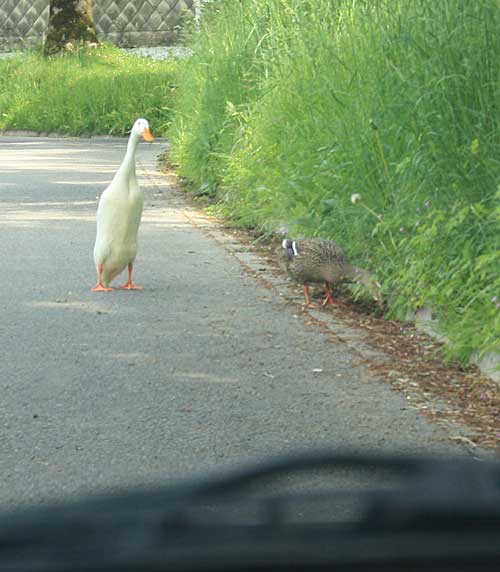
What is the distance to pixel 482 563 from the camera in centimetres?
85

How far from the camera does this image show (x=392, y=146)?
7715 mm

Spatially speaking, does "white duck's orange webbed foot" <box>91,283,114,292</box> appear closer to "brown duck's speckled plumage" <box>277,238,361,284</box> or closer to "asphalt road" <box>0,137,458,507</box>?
"asphalt road" <box>0,137,458,507</box>

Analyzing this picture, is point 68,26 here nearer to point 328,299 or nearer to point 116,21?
point 116,21

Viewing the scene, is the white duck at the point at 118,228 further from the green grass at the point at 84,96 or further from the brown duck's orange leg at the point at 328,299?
the green grass at the point at 84,96

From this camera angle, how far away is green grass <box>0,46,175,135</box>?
29.1 m

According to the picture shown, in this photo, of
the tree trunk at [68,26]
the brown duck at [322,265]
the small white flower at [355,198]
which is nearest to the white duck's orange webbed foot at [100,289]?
the brown duck at [322,265]

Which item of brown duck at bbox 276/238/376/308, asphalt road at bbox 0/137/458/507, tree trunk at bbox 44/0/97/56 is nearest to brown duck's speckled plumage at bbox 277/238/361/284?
brown duck at bbox 276/238/376/308

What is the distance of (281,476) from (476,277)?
16.6 ft

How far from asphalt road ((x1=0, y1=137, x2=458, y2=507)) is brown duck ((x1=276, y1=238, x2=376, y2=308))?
267 mm

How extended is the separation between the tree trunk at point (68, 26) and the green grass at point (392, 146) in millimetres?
22286

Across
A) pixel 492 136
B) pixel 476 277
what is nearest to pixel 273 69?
pixel 492 136

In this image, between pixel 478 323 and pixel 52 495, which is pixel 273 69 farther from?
pixel 52 495

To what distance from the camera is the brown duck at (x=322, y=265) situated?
766cm

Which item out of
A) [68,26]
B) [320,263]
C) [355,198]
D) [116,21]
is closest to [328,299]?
[320,263]
